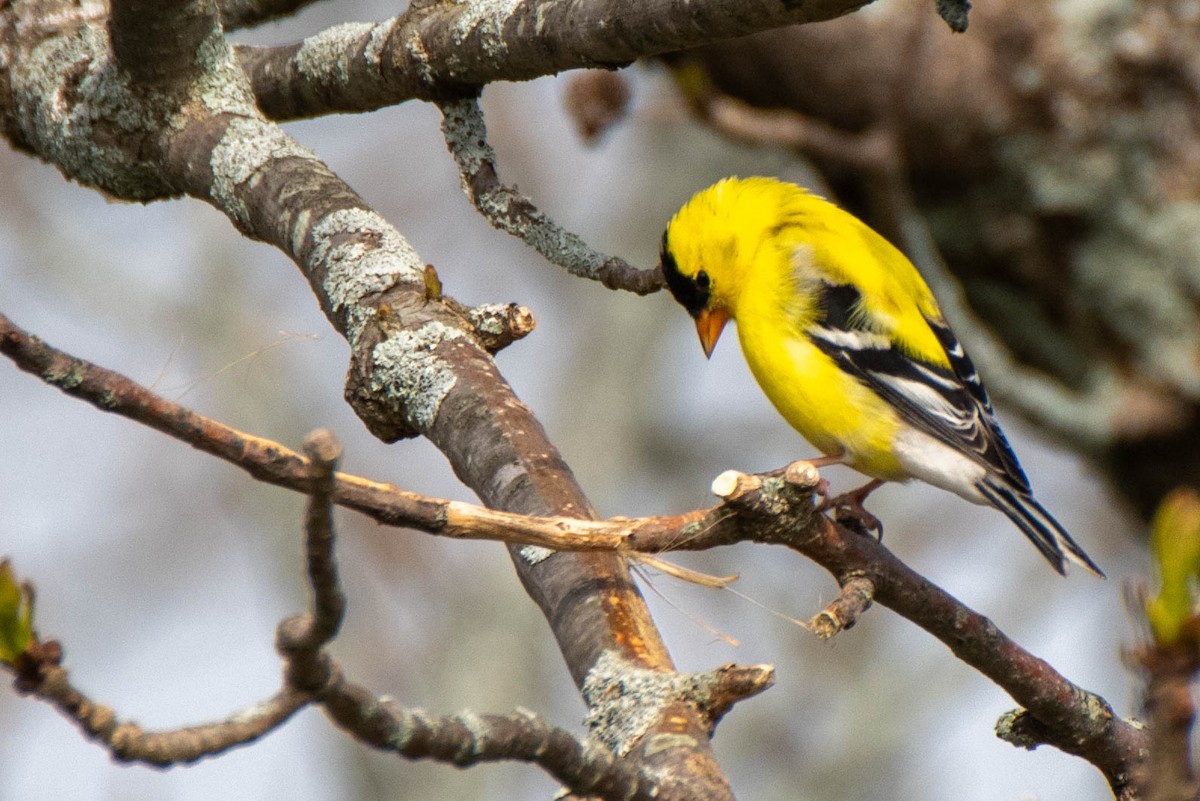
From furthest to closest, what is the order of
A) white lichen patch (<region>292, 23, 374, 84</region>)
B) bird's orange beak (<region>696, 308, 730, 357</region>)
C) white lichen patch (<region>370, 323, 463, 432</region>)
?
bird's orange beak (<region>696, 308, 730, 357</region>)
white lichen patch (<region>292, 23, 374, 84</region>)
white lichen patch (<region>370, 323, 463, 432</region>)

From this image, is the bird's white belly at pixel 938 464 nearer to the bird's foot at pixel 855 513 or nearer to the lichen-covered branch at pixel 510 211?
the bird's foot at pixel 855 513

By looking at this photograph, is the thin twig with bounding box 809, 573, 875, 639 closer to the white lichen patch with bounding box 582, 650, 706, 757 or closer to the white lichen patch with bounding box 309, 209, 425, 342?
the white lichen patch with bounding box 582, 650, 706, 757

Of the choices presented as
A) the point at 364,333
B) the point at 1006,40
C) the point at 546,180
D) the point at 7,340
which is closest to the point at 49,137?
the point at 364,333

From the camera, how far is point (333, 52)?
2.54m

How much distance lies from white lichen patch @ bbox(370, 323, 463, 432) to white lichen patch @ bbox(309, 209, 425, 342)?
0.11 meters

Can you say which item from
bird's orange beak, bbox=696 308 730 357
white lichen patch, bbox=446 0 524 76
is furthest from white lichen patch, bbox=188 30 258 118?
bird's orange beak, bbox=696 308 730 357

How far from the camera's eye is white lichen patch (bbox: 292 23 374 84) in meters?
2.51

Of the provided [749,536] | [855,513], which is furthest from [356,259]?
[855,513]

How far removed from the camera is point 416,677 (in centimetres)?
972

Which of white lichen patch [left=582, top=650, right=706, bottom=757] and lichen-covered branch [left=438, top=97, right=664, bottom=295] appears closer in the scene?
white lichen patch [left=582, top=650, right=706, bottom=757]

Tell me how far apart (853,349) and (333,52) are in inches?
70.4

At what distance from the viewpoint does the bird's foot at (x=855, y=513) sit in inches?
89.2

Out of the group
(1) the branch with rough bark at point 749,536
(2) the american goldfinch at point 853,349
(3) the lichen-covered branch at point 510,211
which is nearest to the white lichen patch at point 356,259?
(3) the lichen-covered branch at point 510,211

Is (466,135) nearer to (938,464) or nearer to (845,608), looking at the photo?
(845,608)
